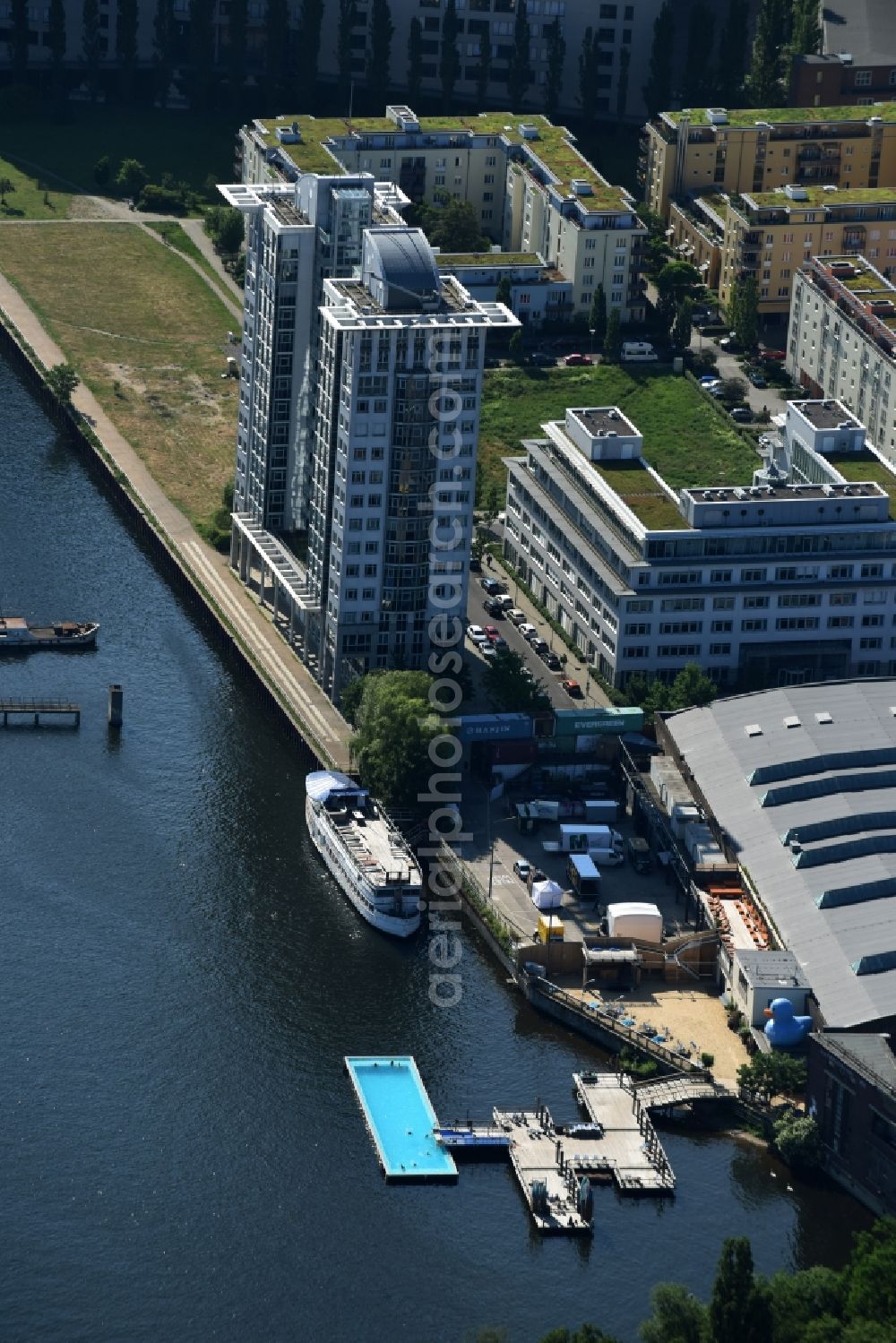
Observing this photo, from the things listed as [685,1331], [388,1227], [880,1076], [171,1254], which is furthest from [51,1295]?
[880,1076]

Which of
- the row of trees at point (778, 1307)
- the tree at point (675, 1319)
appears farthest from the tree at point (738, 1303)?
the tree at point (675, 1319)

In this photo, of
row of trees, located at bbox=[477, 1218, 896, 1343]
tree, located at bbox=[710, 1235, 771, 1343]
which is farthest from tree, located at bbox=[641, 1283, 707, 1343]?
tree, located at bbox=[710, 1235, 771, 1343]

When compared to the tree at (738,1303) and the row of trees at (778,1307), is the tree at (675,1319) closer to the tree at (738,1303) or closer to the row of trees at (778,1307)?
the row of trees at (778,1307)

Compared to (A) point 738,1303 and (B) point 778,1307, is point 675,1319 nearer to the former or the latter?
(A) point 738,1303

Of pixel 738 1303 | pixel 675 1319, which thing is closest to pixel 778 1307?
pixel 738 1303

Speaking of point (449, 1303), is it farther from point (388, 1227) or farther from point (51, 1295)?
point (51, 1295)

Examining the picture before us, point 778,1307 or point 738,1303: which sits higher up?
point 738,1303
